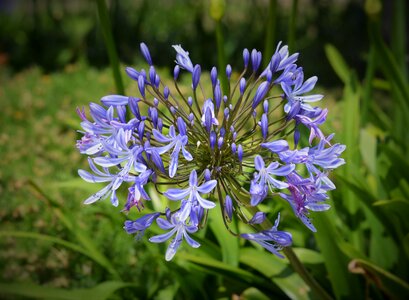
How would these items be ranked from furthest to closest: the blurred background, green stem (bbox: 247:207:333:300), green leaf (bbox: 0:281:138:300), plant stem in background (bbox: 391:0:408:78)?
plant stem in background (bbox: 391:0:408:78) < the blurred background < green leaf (bbox: 0:281:138:300) < green stem (bbox: 247:207:333:300)

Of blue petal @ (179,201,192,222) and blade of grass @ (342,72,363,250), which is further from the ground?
blade of grass @ (342,72,363,250)

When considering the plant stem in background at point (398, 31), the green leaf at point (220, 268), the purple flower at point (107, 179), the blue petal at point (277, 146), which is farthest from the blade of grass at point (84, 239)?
the plant stem in background at point (398, 31)

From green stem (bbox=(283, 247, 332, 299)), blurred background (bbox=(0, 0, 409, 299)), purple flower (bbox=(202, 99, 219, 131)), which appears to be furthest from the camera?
blurred background (bbox=(0, 0, 409, 299))

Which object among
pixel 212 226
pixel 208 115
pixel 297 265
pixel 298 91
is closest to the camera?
pixel 208 115

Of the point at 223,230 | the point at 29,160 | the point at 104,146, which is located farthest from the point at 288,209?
the point at 29,160

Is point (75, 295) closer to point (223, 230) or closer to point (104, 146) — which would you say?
point (223, 230)

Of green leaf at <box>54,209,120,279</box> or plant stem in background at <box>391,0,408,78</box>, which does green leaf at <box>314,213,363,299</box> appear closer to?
green leaf at <box>54,209,120,279</box>

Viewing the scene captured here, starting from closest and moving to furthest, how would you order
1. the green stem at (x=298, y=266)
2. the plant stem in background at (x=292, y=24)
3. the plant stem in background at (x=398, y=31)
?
1. the green stem at (x=298, y=266)
2. the plant stem in background at (x=292, y=24)
3. the plant stem in background at (x=398, y=31)

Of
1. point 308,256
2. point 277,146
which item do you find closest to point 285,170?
point 277,146

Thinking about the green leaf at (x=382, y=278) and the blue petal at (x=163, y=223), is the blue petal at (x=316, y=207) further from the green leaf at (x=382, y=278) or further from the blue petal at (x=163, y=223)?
the green leaf at (x=382, y=278)

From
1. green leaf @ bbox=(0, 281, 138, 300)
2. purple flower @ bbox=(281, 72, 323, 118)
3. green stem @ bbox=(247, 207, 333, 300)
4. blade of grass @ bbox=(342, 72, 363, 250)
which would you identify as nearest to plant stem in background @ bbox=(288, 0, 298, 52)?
blade of grass @ bbox=(342, 72, 363, 250)

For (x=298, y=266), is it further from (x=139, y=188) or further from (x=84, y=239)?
(x=84, y=239)
